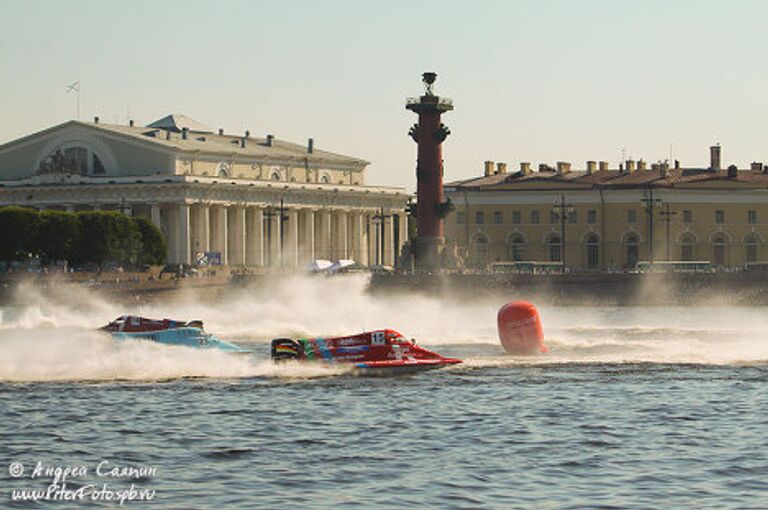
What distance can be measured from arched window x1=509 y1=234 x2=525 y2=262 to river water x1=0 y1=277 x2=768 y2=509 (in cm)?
6548


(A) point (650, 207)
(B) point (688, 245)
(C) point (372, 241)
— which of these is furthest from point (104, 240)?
(C) point (372, 241)

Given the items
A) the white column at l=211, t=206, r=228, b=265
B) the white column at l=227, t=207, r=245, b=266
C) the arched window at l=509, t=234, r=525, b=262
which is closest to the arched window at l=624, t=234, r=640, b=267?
the arched window at l=509, t=234, r=525, b=262

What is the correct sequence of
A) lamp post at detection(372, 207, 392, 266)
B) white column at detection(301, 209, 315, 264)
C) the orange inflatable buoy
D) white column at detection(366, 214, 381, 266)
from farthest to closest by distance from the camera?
white column at detection(366, 214, 381, 266) < lamp post at detection(372, 207, 392, 266) < white column at detection(301, 209, 315, 264) < the orange inflatable buoy

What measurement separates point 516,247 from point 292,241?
47.9 ft

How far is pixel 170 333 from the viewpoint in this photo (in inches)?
1982

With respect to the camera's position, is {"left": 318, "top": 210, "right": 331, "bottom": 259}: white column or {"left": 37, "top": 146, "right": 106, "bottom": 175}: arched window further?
{"left": 318, "top": 210, "right": 331, "bottom": 259}: white column

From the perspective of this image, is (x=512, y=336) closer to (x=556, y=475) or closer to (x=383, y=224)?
(x=556, y=475)

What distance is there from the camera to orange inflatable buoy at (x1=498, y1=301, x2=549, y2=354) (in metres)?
49.2

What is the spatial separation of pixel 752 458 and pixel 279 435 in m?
7.58

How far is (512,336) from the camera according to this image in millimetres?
49344

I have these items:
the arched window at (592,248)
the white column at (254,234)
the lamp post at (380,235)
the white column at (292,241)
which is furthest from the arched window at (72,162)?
the arched window at (592,248)

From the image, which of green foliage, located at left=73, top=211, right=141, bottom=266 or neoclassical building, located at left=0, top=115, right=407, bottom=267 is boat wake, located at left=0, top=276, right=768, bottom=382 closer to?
green foliage, located at left=73, top=211, right=141, bottom=266

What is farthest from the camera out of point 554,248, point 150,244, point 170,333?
point 554,248

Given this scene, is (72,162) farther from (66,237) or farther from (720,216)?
(720,216)
